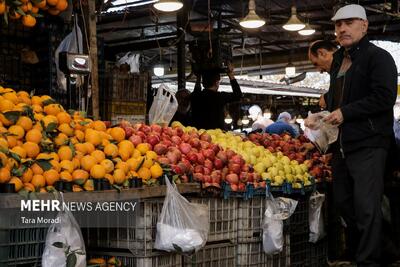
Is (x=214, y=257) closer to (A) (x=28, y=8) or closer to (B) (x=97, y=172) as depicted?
(B) (x=97, y=172)

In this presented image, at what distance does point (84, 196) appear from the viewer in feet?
11.4

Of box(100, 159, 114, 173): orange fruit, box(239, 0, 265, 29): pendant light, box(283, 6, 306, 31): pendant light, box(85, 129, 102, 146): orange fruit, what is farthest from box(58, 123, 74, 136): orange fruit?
box(283, 6, 306, 31): pendant light

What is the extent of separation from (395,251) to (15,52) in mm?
4343

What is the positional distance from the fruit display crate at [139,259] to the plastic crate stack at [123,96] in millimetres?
3328

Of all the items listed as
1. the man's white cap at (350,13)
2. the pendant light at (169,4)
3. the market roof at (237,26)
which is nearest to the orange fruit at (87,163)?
the man's white cap at (350,13)

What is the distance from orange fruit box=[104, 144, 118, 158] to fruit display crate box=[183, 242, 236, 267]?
85cm

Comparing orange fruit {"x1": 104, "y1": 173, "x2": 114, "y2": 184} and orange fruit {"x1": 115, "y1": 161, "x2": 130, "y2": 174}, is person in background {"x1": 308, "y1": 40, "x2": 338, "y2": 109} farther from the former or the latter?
orange fruit {"x1": 104, "y1": 173, "x2": 114, "y2": 184}

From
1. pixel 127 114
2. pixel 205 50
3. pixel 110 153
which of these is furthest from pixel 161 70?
pixel 110 153

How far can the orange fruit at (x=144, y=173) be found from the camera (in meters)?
3.99

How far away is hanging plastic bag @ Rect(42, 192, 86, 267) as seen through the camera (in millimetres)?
3252

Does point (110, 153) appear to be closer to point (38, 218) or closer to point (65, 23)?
point (38, 218)

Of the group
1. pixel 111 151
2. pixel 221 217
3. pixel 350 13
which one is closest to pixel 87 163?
pixel 111 151

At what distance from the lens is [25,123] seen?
12.2 ft

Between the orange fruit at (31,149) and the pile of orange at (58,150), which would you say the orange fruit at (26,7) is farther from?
the orange fruit at (31,149)
